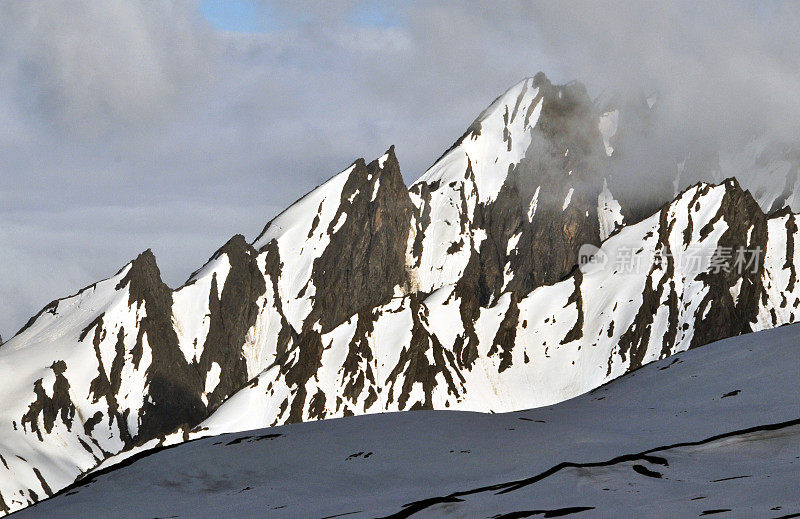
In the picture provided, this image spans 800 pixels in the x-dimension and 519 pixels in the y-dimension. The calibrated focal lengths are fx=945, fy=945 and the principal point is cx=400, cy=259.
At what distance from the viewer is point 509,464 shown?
2841 cm

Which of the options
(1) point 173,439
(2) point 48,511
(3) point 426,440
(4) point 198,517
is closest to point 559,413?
(3) point 426,440

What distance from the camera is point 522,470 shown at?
2727 cm

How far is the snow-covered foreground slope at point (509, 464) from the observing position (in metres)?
22.9

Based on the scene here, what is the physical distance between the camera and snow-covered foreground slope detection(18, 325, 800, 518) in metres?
22.9

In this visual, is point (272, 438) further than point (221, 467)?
Yes

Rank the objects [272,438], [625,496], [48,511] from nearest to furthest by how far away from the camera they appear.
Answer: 1. [625,496]
2. [48,511]
3. [272,438]

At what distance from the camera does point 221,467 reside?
31297 millimetres

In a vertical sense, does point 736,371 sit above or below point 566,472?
above

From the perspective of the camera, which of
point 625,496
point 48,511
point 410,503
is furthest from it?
point 48,511

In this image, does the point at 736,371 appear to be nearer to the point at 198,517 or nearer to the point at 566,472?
the point at 566,472

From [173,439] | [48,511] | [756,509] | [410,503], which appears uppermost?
[173,439]

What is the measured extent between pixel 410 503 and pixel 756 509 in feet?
28.6

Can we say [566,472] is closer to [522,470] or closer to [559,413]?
[522,470]

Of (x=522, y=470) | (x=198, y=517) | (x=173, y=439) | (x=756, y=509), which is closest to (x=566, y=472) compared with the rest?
(x=522, y=470)
